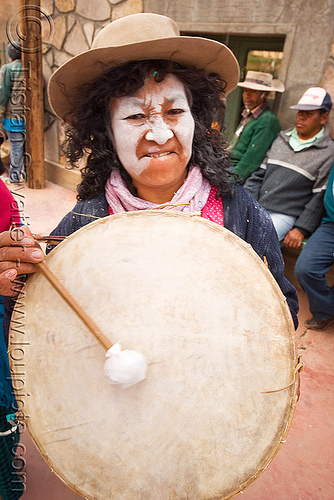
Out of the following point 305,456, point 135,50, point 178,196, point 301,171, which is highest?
point 135,50

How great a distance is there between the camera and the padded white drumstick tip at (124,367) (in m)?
0.84

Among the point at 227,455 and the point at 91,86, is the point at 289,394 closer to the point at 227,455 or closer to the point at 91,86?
the point at 227,455

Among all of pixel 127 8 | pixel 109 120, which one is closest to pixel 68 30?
pixel 127 8

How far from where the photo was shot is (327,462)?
199 centimetres

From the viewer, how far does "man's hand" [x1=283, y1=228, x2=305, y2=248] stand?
324cm

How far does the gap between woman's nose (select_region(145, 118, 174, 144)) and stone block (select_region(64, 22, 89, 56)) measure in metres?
4.38

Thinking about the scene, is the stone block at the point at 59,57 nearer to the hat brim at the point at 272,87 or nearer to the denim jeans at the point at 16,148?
the denim jeans at the point at 16,148

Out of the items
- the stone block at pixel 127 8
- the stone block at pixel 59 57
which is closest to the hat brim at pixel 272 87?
the stone block at pixel 127 8

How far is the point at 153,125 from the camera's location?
123 cm

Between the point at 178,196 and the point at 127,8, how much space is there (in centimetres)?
402

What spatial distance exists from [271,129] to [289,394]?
123 inches

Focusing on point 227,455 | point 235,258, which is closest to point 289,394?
point 227,455

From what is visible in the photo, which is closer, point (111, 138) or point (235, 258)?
point (235, 258)

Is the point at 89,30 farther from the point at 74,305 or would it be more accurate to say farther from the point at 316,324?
the point at 74,305
